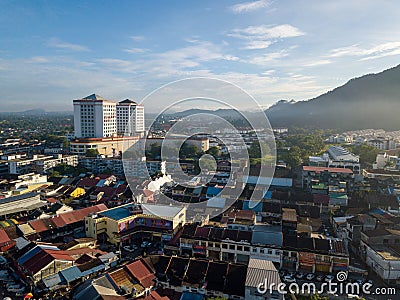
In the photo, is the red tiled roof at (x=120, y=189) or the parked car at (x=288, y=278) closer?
the parked car at (x=288, y=278)

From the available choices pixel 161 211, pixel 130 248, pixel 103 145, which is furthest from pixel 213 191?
pixel 103 145

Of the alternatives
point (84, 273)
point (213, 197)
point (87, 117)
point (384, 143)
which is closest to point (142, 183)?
point (213, 197)

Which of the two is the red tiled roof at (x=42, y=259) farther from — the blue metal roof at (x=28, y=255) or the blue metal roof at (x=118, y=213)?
the blue metal roof at (x=118, y=213)

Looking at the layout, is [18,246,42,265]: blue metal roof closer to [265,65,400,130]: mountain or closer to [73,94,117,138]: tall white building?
[73,94,117,138]: tall white building

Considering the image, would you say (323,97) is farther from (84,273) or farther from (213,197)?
(84,273)

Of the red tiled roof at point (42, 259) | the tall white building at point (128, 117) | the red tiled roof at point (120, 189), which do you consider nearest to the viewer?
the red tiled roof at point (42, 259)

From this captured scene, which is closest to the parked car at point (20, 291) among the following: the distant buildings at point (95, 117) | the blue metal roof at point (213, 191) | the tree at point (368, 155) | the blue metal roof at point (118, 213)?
the blue metal roof at point (118, 213)
